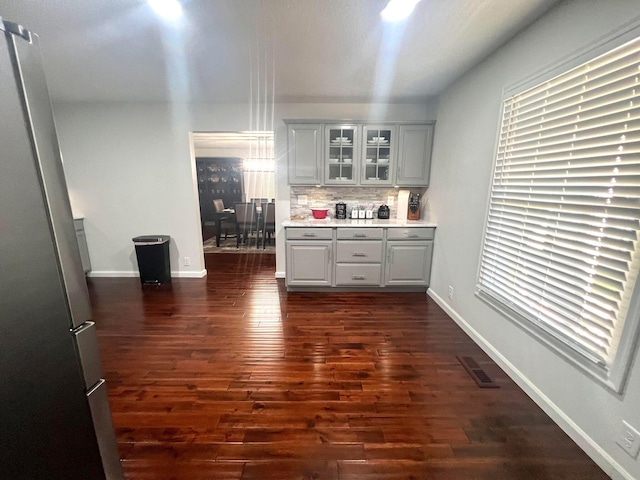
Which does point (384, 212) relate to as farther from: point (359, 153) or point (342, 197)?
point (359, 153)

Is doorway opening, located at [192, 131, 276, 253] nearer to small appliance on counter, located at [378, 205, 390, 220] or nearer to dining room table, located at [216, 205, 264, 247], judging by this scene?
dining room table, located at [216, 205, 264, 247]

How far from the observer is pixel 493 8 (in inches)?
62.1

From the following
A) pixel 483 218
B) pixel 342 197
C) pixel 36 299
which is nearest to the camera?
pixel 36 299

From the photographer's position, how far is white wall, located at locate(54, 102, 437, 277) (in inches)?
134

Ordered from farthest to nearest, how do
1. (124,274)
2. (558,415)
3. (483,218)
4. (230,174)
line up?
(230,174) → (124,274) → (483,218) → (558,415)

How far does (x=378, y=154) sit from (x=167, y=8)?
8.07 feet

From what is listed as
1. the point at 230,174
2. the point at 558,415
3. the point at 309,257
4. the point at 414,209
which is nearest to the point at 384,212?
the point at 414,209

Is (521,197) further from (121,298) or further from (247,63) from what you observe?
(121,298)

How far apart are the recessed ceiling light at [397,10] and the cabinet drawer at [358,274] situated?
2.39 meters

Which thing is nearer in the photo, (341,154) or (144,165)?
(341,154)

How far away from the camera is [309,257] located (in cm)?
328

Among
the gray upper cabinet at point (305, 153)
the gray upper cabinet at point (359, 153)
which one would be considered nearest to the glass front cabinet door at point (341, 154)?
the gray upper cabinet at point (359, 153)

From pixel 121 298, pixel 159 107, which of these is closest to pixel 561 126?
pixel 159 107

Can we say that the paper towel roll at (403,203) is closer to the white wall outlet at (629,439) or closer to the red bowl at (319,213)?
the red bowl at (319,213)
